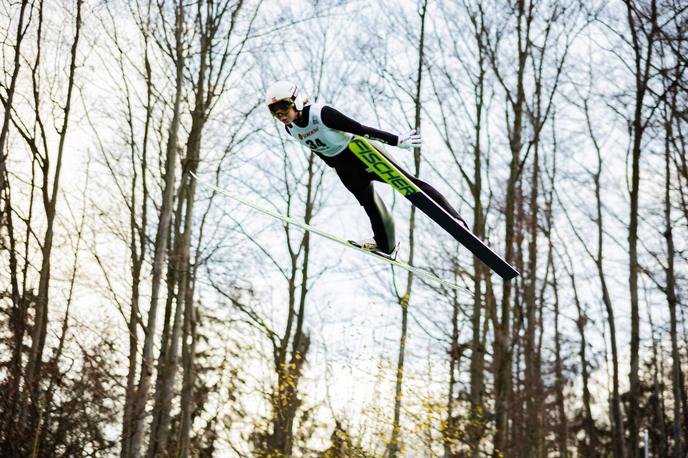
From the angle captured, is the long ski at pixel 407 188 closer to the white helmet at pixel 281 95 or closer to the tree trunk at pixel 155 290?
the white helmet at pixel 281 95

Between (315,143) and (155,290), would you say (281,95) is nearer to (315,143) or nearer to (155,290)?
(315,143)

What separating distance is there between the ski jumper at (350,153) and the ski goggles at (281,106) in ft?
0.51

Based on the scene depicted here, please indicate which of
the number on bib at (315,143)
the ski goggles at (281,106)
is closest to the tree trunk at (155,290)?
the number on bib at (315,143)

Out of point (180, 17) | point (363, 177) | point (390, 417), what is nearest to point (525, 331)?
point (390, 417)

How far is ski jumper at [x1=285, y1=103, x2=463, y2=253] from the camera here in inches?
231

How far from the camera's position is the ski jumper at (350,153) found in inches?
231

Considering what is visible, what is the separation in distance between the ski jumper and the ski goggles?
16 centimetres

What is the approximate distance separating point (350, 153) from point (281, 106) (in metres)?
0.82

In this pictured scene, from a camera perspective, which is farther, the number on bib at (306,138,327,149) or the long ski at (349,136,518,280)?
the long ski at (349,136,518,280)

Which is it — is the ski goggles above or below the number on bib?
above

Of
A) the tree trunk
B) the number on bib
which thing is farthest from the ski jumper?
the tree trunk

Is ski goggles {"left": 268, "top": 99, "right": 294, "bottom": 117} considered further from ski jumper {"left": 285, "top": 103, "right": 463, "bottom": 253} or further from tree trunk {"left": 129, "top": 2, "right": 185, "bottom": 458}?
tree trunk {"left": 129, "top": 2, "right": 185, "bottom": 458}

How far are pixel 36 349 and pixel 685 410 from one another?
18.2 m

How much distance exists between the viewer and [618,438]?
44.9 ft
